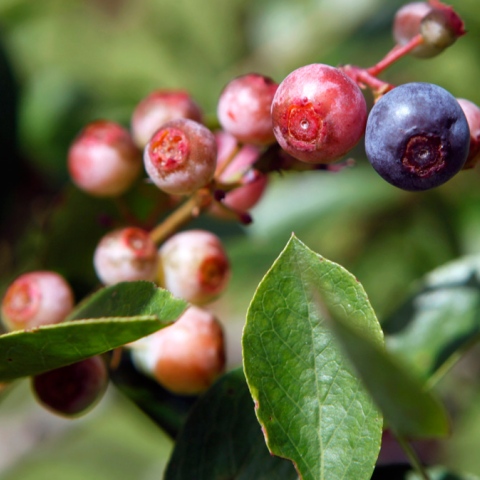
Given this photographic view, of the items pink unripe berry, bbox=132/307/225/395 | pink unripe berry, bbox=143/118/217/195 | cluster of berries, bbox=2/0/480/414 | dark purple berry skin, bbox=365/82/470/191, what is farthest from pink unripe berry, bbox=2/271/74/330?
dark purple berry skin, bbox=365/82/470/191

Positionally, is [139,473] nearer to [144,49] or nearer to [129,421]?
[129,421]

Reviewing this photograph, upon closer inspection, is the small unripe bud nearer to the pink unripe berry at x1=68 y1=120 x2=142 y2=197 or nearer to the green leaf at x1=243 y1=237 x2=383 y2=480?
the green leaf at x1=243 y1=237 x2=383 y2=480

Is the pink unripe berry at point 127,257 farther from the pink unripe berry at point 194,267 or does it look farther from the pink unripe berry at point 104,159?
the pink unripe berry at point 104,159

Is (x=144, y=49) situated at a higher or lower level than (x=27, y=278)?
higher

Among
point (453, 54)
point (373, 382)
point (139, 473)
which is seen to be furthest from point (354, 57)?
point (139, 473)

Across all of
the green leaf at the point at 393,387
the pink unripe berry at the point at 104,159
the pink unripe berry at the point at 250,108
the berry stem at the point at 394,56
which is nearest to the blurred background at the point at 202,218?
the pink unripe berry at the point at 104,159

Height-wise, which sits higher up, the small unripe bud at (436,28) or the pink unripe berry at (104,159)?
the small unripe bud at (436,28)
